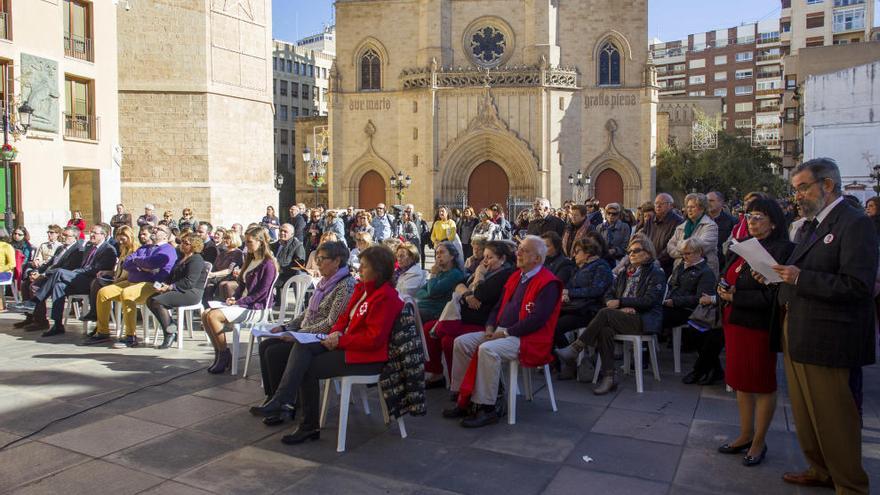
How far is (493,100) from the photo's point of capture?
2984 cm

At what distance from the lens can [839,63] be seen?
3872cm

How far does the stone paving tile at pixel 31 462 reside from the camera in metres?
4.16

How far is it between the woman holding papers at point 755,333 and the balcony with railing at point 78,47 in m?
19.1

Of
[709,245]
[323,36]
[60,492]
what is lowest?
[60,492]

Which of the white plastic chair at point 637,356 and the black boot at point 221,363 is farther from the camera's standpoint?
the black boot at point 221,363

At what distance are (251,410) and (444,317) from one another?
184cm

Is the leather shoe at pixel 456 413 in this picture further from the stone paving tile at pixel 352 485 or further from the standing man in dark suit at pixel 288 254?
the standing man in dark suit at pixel 288 254

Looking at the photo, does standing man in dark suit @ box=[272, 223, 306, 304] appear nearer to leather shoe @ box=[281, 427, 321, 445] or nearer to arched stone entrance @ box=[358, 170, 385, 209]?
leather shoe @ box=[281, 427, 321, 445]

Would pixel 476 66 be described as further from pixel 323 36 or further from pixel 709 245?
pixel 323 36

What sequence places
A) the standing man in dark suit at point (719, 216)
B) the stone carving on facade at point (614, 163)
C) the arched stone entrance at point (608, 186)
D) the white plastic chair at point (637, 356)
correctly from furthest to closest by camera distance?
the arched stone entrance at point (608, 186), the stone carving on facade at point (614, 163), the standing man in dark suit at point (719, 216), the white plastic chair at point (637, 356)

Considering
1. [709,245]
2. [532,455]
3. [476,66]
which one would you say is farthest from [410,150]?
[532,455]

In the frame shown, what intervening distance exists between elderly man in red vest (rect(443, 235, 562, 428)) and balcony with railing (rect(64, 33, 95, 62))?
17.4 m

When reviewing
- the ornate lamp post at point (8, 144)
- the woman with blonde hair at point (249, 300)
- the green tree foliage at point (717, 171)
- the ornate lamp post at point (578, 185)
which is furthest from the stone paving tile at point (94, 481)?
the green tree foliage at point (717, 171)

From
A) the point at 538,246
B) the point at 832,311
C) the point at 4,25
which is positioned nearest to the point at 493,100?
the point at 4,25
